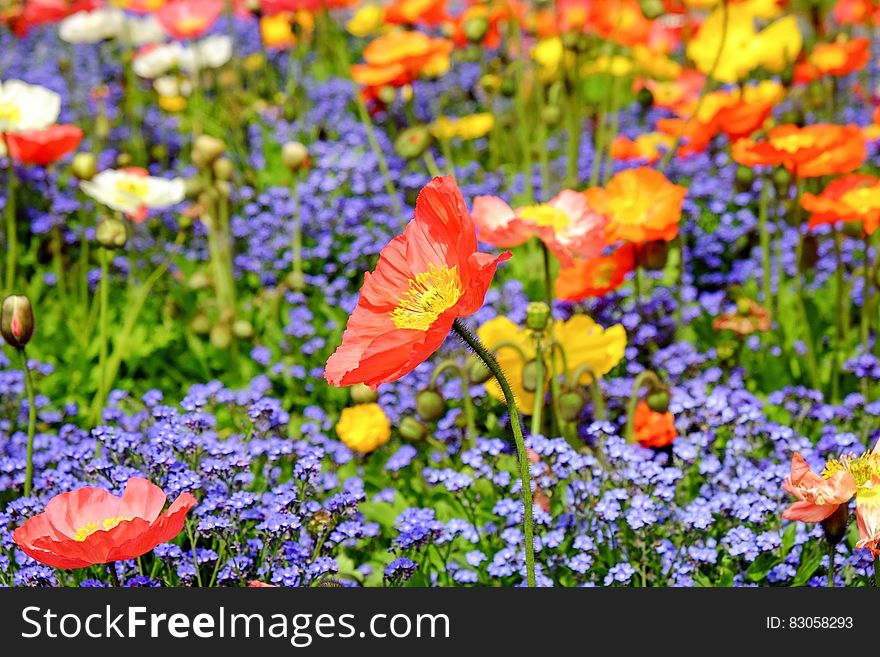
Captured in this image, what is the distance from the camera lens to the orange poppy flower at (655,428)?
244cm

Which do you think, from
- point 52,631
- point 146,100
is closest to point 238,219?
point 146,100

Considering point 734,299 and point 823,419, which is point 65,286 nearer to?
point 734,299

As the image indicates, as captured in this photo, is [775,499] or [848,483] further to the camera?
[775,499]

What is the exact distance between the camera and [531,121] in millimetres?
4250

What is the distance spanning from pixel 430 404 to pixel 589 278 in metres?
0.45

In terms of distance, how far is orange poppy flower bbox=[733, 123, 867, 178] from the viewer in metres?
2.56

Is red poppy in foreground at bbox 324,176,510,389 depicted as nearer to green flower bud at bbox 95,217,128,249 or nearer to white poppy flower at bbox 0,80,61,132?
green flower bud at bbox 95,217,128,249

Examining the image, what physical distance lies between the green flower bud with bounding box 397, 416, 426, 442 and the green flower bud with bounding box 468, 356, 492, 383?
0.57ft

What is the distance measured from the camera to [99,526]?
1.81m

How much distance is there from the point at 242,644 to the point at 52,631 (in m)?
0.27

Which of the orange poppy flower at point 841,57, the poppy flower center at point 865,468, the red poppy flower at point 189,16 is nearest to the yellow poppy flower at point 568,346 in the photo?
the poppy flower center at point 865,468

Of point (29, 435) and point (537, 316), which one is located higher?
point (537, 316)

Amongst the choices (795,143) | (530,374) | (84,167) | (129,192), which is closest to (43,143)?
(84,167)

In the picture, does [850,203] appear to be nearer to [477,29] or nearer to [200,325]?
[477,29]
